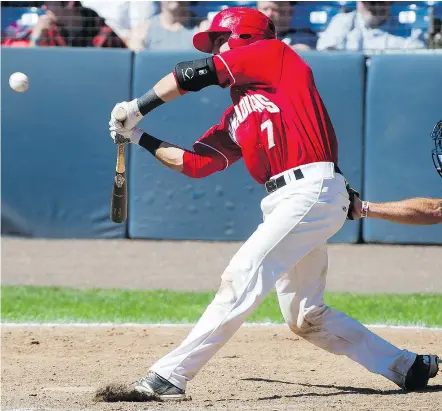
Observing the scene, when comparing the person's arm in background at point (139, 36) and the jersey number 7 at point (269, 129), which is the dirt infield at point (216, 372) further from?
the person's arm in background at point (139, 36)

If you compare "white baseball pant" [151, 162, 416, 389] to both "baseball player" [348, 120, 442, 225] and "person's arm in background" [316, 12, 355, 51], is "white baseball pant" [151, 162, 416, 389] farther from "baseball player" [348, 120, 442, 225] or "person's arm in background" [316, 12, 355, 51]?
"person's arm in background" [316, 12, 355, 51]

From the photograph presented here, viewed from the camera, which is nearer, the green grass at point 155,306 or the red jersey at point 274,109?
the red jersey at point 274,109

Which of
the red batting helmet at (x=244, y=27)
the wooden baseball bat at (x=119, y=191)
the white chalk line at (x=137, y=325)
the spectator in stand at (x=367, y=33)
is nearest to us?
the red batting helmet at (x=244, y=27)

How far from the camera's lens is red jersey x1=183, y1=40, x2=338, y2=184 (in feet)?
15.3

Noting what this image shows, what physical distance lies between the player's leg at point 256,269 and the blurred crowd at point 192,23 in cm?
646

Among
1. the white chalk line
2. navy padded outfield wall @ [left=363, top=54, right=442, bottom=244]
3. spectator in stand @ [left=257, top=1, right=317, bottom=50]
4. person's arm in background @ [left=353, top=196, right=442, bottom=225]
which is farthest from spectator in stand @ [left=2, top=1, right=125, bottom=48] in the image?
person's arm in background @ [left=353, top=196, right=442, bottom=225]

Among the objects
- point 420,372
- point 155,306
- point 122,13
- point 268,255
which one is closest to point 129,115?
point 268,255

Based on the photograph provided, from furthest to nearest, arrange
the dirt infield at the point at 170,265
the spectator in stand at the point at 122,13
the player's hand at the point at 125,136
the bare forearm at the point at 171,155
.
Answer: the spectator in stand at the point at 122,13
the dirt infield at the point at 170,265
the bare forearm at the point at 171,155
the player's hand at the point at 125,136

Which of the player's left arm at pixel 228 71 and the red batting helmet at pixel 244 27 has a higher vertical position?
the red batting helmet at pixel 244 27

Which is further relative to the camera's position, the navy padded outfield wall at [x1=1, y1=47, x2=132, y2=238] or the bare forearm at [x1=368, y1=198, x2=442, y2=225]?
the navy padded outfield wall at [x1=1, y1=47, x2=132, y2=238]

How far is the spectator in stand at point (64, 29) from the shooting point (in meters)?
11.4

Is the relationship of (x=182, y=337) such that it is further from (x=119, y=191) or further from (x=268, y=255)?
(x=268, y=255)

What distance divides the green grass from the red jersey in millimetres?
2908

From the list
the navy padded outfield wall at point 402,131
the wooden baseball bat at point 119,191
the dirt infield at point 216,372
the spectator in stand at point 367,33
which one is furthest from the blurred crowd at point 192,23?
the wooden baseball bat at point 119,191
